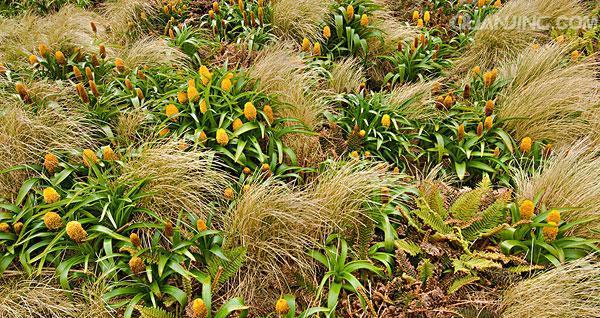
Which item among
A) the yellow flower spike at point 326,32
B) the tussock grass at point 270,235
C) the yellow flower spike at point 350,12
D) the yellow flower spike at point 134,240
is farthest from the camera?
the yellow flower spike at point 350,12

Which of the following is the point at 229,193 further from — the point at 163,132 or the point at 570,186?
the point at 570,186

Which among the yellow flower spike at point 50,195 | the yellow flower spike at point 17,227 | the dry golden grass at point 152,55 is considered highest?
the dry golden grass at point 152,55

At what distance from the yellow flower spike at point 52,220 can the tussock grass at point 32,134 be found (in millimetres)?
597

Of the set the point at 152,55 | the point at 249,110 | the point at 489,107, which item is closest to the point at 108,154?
the point at 249,110

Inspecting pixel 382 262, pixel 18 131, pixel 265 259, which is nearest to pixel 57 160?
pixel 18 131

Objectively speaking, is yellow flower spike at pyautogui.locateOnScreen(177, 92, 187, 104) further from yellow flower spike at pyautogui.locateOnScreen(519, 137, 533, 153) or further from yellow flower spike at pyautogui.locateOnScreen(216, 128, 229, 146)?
yellow flower spike at pyautogui.locateOnScreen(519, 137, 533, 153)

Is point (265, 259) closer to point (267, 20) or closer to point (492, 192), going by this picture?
point (492, 192)

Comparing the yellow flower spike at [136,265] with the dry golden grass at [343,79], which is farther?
the dry golden grass at [343,79]

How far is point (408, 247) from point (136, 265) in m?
1.58

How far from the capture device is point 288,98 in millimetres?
3584

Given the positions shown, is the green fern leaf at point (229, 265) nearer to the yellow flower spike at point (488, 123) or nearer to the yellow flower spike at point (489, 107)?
the yellow flower spike at point (488, 123)

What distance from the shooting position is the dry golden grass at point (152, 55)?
405 cm

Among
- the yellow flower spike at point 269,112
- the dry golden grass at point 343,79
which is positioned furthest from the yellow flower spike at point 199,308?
the dry golden grass at point 343,79

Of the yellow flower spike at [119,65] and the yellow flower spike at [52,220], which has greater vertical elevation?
the yellow flower spike at [119,65]
